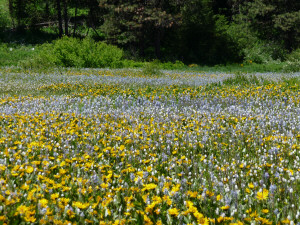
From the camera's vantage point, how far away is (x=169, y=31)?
3272cm

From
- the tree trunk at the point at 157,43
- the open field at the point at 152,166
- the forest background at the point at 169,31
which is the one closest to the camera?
the open field at the point at 152,166

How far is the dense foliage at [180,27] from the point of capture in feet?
92.1

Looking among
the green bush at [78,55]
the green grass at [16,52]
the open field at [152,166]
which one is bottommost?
the green grass at [16,52]

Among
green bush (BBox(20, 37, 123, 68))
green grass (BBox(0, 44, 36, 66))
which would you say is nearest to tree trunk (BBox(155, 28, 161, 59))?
green bush (BBox(20, 37, 123, 68))

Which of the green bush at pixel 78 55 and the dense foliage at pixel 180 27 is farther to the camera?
the dense foliage at pixel 180 27

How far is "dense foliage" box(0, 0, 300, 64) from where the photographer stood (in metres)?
28.1

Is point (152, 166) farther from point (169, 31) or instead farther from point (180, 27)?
point (169, 31)

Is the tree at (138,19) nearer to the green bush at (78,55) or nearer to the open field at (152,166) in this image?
the green bush at (78,55)

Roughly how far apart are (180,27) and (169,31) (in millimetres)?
2010

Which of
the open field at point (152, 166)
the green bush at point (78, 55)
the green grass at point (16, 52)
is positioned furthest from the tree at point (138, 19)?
the open field at point (152, 166)

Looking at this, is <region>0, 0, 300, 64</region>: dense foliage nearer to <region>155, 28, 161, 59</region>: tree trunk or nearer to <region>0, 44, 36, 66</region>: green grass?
<region>155, 28, 161, 59</region>: tree trunk

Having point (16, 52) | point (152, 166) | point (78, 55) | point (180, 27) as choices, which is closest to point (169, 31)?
point (180, 27)

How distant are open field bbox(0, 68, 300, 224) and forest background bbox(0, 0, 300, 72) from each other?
18031mm

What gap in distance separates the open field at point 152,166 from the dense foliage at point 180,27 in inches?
863
